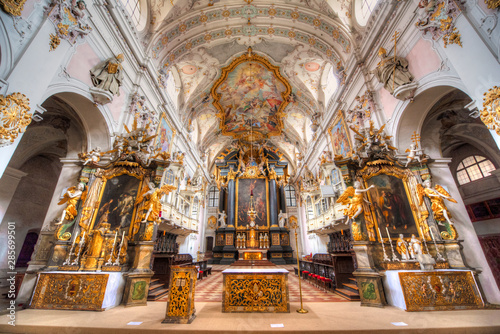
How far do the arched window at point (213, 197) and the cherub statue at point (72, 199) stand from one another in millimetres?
15624

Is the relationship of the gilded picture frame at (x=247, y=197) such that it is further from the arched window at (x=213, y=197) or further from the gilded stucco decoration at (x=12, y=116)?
the gilded stucco decoration at (x=12, y=116)

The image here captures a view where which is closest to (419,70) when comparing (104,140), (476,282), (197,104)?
(476,282)

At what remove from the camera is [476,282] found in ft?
15.3

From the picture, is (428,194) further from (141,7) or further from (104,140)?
(141,7)

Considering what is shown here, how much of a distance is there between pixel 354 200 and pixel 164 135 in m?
8.72

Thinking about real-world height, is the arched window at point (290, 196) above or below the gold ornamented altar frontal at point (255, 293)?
above

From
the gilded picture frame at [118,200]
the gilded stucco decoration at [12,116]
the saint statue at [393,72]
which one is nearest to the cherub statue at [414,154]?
the saint statue at [393,72]

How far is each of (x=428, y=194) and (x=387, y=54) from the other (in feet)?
14.9

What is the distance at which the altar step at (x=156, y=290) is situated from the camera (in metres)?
5.63

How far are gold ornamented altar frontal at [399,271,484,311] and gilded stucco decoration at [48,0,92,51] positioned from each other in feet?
31.1

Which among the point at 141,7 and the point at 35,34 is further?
the point at 141,7

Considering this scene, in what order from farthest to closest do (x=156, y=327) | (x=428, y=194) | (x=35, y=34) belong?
(x=428, y=194) < (x=35, y=34) < (x=156, y=327)

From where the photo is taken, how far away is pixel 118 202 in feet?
20.5

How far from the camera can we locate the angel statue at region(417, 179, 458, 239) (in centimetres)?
534
